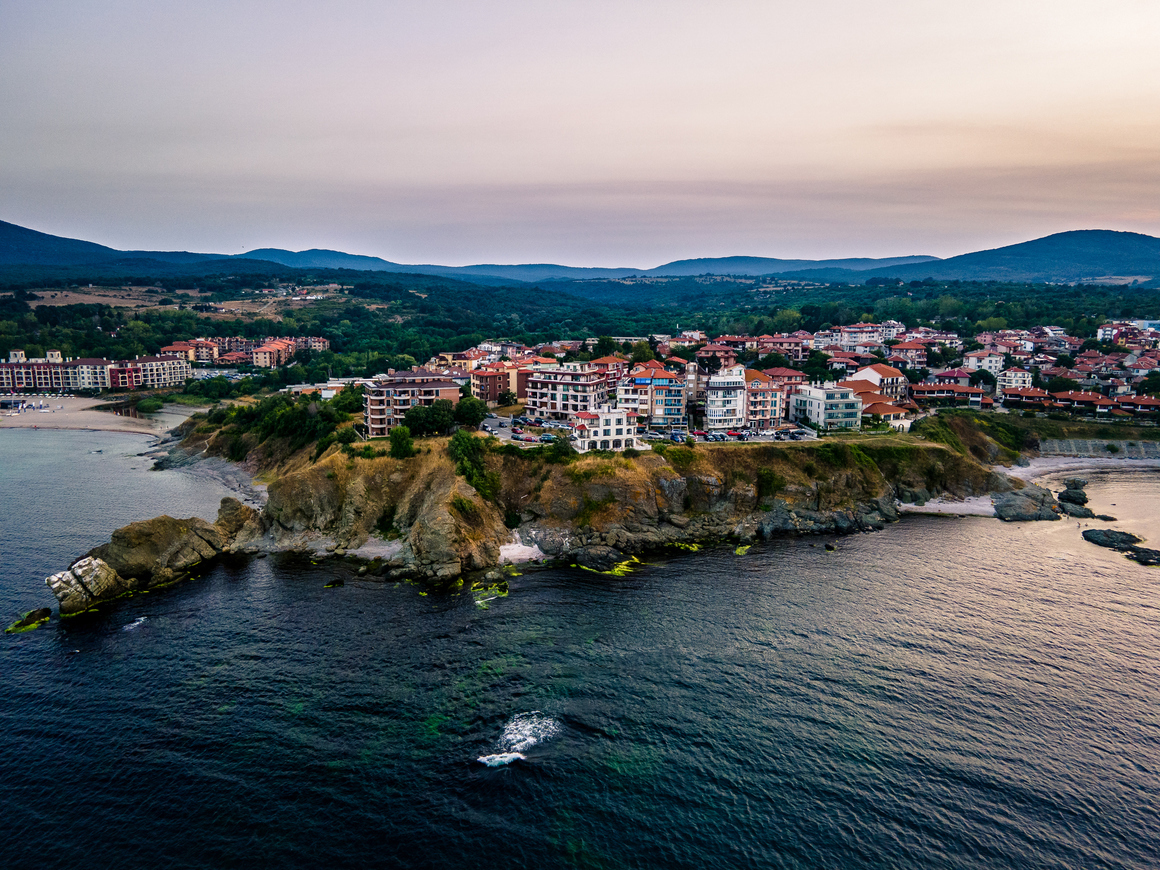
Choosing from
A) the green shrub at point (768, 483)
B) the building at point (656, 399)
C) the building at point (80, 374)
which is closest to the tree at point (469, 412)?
the building at point (656, 399)

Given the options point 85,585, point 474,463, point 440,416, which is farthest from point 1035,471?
point 85,585

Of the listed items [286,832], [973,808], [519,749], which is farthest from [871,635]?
[286,832]

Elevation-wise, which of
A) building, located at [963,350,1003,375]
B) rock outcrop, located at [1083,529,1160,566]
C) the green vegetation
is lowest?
rock outcrop, located at [1083,529,1160,566]

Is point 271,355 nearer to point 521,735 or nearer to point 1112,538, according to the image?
point 521,735

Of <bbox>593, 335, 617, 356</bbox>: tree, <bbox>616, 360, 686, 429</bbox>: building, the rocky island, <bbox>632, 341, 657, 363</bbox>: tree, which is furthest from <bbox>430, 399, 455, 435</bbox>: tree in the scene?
<bbox>593, 335, 617, 356</bbox>: tree

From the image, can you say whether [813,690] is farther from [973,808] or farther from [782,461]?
[782,461]

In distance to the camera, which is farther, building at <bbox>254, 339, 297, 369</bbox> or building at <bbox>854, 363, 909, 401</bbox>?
building at <bbox>254, 339, 297, 369</bbox>

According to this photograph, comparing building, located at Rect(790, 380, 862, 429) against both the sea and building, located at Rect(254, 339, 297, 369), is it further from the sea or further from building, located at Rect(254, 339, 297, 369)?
building, located at Rect(254, 339, 297, 369)
